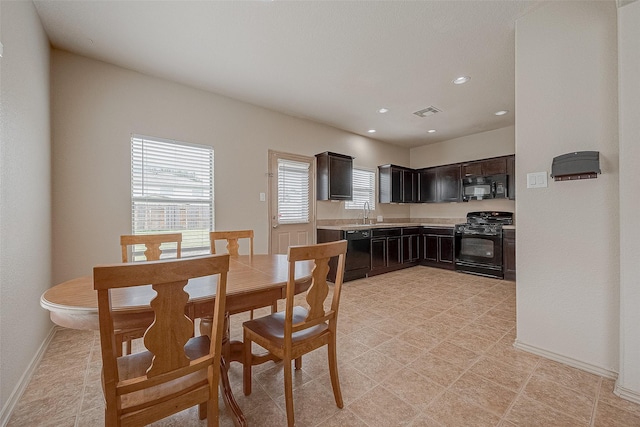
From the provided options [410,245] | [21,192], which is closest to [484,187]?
[410,245]

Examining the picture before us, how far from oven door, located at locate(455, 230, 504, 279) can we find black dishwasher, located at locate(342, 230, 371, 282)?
6.05 feet

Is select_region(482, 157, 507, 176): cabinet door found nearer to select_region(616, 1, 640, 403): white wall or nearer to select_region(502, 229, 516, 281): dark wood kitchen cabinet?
select_region(502, 229, 516, 281): dark wood kitchen cabinet

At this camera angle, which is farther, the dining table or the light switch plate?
the light switch plate

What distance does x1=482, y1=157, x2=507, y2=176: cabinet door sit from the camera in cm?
495

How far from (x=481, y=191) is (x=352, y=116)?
295 centimetres

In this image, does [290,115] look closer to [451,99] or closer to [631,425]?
[451,99]

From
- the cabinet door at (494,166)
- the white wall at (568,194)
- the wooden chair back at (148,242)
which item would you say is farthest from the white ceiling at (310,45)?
the wooden chair back at (148,242)

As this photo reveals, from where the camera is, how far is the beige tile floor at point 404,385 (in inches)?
59.5

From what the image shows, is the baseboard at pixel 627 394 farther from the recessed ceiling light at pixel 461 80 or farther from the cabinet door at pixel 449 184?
the cabinet door at pixel 449 184

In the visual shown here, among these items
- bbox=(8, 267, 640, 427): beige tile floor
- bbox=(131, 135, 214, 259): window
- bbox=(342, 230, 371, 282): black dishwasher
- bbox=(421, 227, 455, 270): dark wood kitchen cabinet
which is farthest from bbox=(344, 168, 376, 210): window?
bbox=(8, 267, 640, 427): beige tile floor

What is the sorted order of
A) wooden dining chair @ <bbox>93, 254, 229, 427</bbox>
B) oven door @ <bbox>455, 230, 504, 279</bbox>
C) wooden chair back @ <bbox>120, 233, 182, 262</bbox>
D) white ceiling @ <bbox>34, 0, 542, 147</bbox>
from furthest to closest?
oven door @ <bbox>455, 230, 504, 279</bbox> → white ceiling @ <bbox>34, 0, 542, 147</bbox> → wooden chair back @ <bbox>120, 233, 182, 262</bbox> → wooden dining chair @ <bbox>93, 254, 229, 427</bbox>

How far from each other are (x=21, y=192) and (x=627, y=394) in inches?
164

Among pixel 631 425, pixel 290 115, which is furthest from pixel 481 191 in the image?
pixel 631 425

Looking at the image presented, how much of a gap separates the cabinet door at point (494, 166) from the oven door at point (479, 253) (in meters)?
1.23
